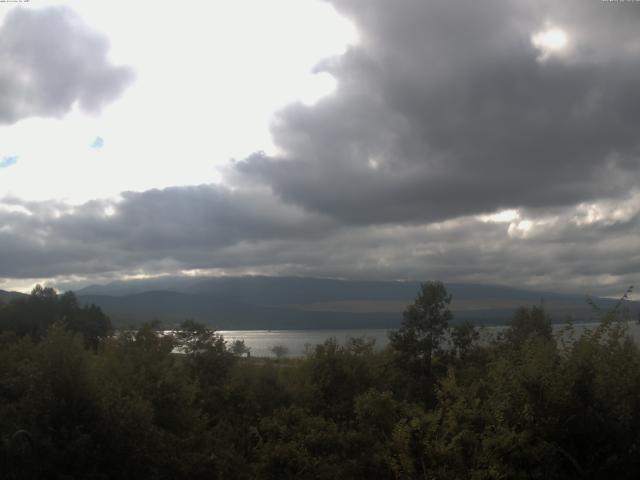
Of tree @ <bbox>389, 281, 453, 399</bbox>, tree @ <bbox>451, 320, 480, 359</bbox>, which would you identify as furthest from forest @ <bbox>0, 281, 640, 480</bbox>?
tree @ <bbox>451, 320, 480, 359</bbox>

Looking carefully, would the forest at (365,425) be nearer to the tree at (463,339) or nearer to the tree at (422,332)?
the tree at (422,332)

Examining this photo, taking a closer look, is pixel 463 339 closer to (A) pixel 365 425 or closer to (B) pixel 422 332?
(B) pixel 422 332

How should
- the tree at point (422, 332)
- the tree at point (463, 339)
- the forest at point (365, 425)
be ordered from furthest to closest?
the tree at point (463, 339) < the tree at point (422, 332) < the forest at point (365, 425)

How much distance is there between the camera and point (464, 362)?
36.9m

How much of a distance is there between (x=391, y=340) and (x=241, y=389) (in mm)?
9642

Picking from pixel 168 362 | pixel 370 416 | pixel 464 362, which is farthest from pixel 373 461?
pixel 464 362

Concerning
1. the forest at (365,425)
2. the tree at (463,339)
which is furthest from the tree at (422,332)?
the forest at (365,425)

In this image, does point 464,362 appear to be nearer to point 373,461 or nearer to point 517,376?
point 373,461

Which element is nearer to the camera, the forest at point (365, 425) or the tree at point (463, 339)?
the forest at point (365, 425)

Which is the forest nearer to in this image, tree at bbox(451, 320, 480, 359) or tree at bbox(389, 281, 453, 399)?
tree at bbox(389, 281, 453, 399)

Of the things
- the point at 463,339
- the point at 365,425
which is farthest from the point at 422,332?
the point at 365,425

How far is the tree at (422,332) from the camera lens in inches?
1438

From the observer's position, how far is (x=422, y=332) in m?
37.0

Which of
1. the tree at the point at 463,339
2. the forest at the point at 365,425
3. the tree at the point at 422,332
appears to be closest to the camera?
the forest at the point at 365,425
